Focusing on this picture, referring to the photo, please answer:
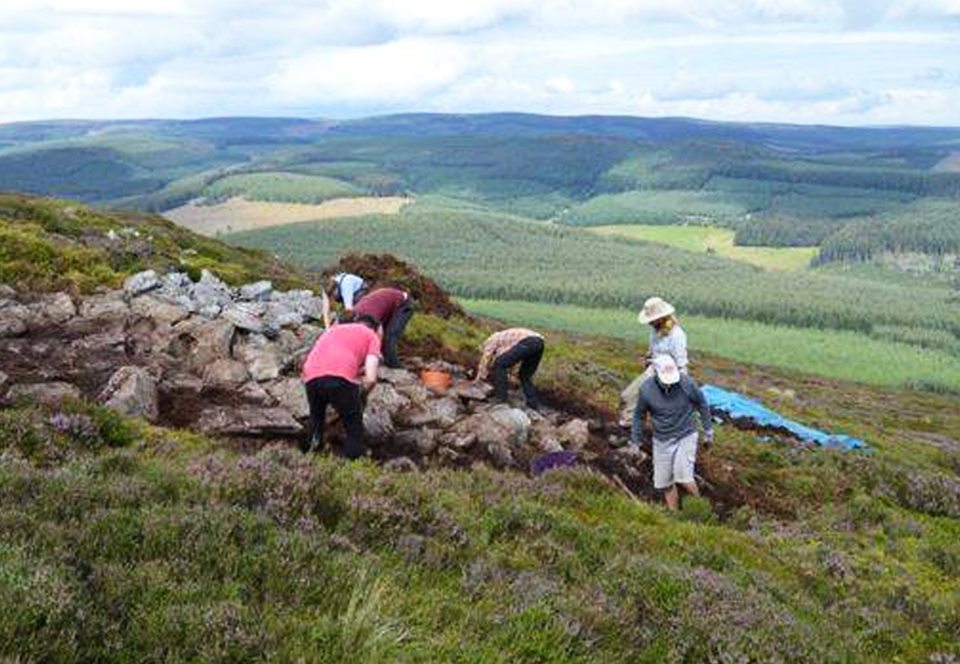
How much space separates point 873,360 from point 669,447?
442 feet

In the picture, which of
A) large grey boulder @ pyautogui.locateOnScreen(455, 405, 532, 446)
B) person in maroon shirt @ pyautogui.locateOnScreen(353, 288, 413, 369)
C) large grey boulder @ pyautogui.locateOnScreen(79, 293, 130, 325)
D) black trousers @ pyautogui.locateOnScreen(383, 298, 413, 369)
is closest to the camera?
large grey boulder @ pyautogui.locateOnScreen(455, 405, 532, 446)

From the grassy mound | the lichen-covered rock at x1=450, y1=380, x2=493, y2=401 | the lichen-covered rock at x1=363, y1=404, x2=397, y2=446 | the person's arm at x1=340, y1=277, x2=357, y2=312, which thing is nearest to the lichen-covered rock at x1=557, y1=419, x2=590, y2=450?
the lichen-covered rock at x1=450, y1=380, x2=493, y2=401

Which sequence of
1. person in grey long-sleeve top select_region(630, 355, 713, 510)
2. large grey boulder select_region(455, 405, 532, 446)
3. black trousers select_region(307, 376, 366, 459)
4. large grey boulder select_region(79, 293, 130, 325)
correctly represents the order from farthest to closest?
1. large grey boulder select_region(79, 293, 130, 325)
2. large grey boulder select_region(455, 405, 532, 446)
3. person in grey long-sleeve top select_region(630, 355, 713, 510)
4. black trousers select_region(307, 376, 366, 459)

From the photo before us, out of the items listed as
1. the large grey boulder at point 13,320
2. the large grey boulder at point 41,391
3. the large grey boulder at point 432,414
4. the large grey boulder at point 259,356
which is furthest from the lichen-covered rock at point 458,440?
the large grey boulder at point 13,320

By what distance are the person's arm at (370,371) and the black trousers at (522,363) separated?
4631mm

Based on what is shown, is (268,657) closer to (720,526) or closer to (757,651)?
(757,651)

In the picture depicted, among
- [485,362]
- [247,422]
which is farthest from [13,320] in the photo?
[485,362]

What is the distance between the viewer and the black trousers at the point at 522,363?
1636 cm

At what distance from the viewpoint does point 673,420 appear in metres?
14.1

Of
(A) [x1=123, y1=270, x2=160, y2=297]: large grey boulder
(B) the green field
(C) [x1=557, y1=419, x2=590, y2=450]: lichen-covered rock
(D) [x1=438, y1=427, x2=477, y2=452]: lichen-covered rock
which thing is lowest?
(B) the green field

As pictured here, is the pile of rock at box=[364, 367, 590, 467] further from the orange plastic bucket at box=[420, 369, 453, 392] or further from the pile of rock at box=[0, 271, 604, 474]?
the orange plastic bucket at box=[420, 369, 453, 392]

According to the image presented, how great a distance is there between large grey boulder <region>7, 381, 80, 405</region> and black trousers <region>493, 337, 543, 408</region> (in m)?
7.17

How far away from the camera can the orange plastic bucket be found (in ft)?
54.6

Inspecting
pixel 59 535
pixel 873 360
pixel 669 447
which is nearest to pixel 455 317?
pixel 669 447
